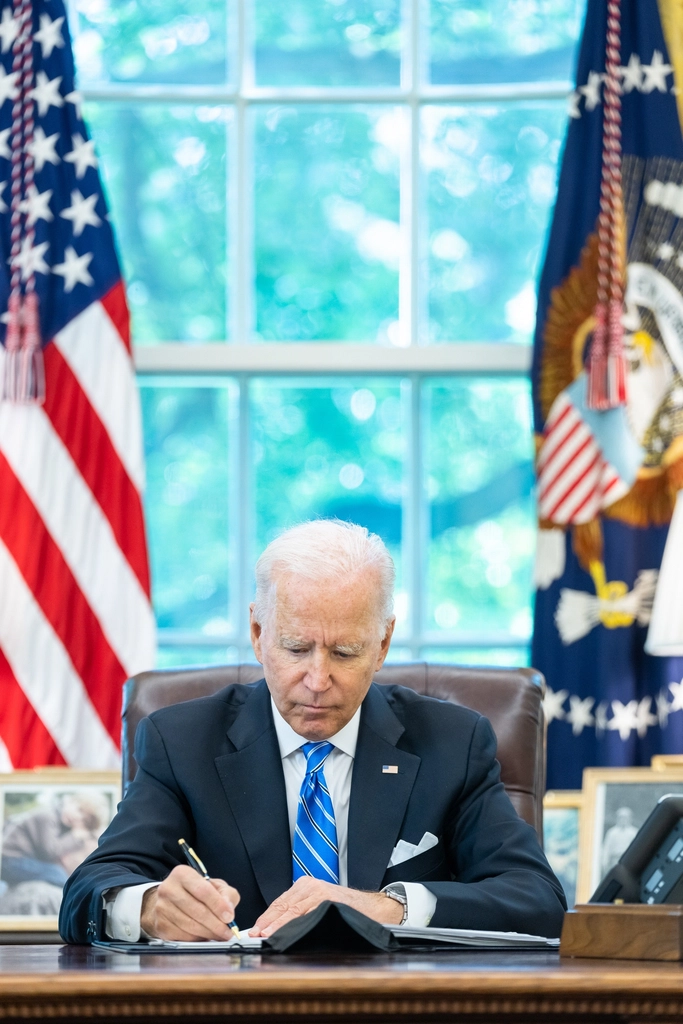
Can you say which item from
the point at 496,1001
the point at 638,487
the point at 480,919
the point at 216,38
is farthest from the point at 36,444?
the point at 496,1001

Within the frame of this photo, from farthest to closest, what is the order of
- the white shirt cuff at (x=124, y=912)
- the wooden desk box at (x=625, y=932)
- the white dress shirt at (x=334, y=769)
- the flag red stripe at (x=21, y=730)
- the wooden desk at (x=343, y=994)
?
the flag red stripe at (x=21, y=730)
the white dress shirt at (x=334, y=769)
the white shirt cuff at (x=124, y=912)
the wooden desk box at (x=625, y=932)
the wooden desk at (x=343, y=994)

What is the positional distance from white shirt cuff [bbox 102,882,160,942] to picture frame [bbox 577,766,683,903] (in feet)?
4.94

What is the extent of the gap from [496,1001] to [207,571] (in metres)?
2.50

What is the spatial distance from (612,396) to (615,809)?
40.5 inches

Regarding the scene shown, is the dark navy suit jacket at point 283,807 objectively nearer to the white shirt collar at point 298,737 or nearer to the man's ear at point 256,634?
the white shirt collar at point 298,737

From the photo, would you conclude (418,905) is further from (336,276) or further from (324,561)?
(336,276)

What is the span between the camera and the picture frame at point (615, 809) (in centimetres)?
299

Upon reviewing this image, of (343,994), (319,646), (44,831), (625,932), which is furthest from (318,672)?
(44,831)

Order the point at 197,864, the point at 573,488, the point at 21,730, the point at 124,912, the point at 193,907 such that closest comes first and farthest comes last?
the point at 193,907
the point at 124,912
the point at 197,864
the point at 21,730
the point at 573,488

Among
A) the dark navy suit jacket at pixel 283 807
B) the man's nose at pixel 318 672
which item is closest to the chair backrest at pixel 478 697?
the dark navy suit jacket at pixel 283 807

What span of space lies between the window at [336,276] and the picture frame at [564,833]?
554 mm

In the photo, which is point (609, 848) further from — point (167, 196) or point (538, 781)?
point (167, 196)

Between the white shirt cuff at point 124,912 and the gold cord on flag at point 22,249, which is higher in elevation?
the gold cord on flag at point 22,249

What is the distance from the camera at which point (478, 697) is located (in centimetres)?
243
